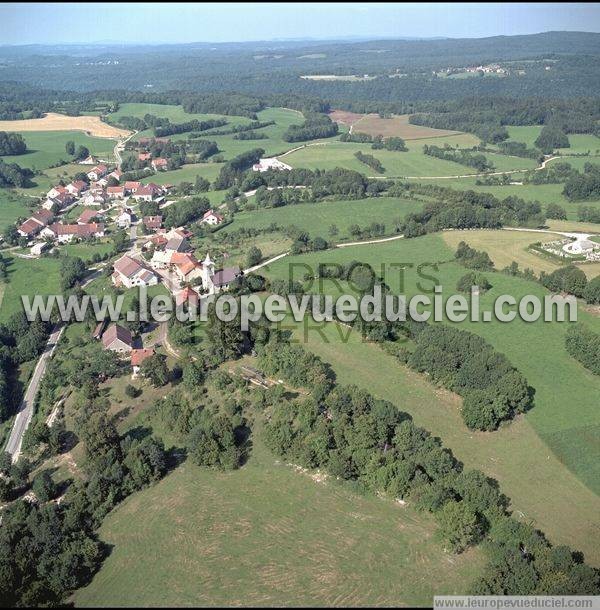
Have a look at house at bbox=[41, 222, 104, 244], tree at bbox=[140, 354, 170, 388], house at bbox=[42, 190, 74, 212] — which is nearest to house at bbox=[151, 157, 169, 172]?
house at bbox=[42, 190, 74, 212]

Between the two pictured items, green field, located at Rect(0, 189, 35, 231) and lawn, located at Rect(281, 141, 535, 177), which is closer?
green field, located at Rect(0, 189, 35, 231)

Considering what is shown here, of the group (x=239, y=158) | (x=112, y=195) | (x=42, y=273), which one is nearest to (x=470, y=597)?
(x=42, y=273)

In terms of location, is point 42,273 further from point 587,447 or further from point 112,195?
point 587,447

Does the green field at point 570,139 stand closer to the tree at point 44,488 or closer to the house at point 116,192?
the house at point 116,192

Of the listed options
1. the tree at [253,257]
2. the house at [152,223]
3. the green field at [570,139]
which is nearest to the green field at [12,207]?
the house at [152,223]

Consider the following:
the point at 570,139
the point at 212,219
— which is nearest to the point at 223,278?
the point at 212,219

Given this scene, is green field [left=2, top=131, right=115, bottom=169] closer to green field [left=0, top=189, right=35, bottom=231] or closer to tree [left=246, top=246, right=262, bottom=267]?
green field [left=0, top=189, right=35, bottom=231]
